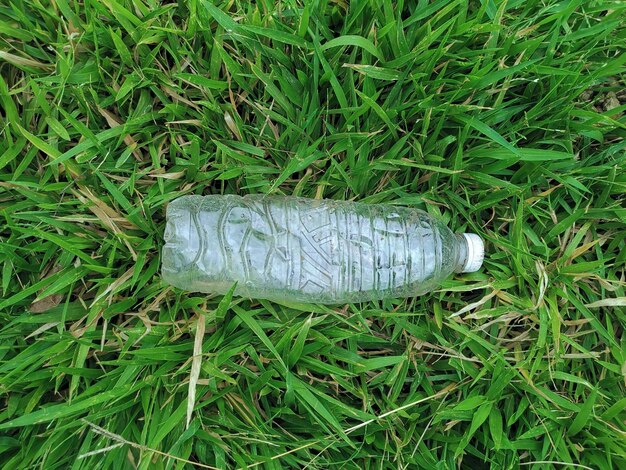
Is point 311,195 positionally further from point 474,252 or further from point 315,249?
point 474,252

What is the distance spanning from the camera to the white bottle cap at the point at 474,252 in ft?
5.15

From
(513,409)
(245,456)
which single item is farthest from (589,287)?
(245,456)

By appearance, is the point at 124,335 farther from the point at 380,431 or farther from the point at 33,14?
the point at 33,14

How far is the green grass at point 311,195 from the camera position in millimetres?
1508

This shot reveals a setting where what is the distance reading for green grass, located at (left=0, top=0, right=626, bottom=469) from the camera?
151cm

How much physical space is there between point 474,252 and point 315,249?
0.54 m

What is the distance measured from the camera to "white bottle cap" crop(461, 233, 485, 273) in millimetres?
1568

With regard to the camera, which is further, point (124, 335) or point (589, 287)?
point (589, 287)

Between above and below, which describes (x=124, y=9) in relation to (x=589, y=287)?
above

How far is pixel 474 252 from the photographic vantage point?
157 cm

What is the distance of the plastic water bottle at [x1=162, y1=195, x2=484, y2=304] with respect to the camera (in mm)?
1570

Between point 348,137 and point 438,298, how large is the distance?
642 mm

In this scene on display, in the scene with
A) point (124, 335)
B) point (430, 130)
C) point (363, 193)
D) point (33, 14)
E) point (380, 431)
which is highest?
point (33, 14)

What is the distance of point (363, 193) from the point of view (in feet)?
5.47
